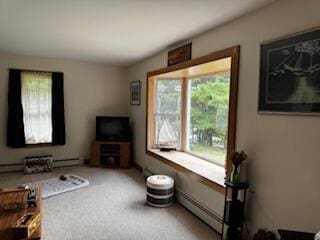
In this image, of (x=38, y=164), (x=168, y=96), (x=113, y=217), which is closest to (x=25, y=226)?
(x=113, y=217)

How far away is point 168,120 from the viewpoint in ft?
13.9

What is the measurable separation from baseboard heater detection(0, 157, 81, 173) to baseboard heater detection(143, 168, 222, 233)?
2654mm

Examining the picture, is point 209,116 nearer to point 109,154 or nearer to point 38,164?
point 109,154

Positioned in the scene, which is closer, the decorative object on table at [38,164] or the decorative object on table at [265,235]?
the decorative object on table at [265,235]

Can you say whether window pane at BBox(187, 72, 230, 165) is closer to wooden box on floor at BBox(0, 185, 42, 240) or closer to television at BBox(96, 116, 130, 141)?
television at BBox(96, 116, 130, 141)

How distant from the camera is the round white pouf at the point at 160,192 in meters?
3.08

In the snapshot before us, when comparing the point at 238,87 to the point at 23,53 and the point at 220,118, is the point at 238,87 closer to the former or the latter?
the point at 220,118

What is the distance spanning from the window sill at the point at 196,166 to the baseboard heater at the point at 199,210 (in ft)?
0.96

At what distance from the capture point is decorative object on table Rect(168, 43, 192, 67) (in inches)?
119

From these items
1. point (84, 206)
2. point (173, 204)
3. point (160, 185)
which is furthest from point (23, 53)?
point (173, 204)

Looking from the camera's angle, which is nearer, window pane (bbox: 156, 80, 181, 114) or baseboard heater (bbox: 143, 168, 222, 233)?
baseboard heater (bbox: 143, 168, 222, 233)

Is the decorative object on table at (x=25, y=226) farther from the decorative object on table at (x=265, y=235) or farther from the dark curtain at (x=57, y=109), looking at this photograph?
the dark curtain at (x=57, y=109)

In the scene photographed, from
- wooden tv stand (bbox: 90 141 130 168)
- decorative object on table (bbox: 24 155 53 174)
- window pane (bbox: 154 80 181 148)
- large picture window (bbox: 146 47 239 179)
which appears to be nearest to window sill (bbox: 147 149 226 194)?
large picture window (bbox: 146 47 239 179)

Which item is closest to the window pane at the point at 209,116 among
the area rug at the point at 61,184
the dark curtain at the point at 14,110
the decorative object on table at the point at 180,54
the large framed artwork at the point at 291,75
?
the decorative object on table at the point at 180,54
